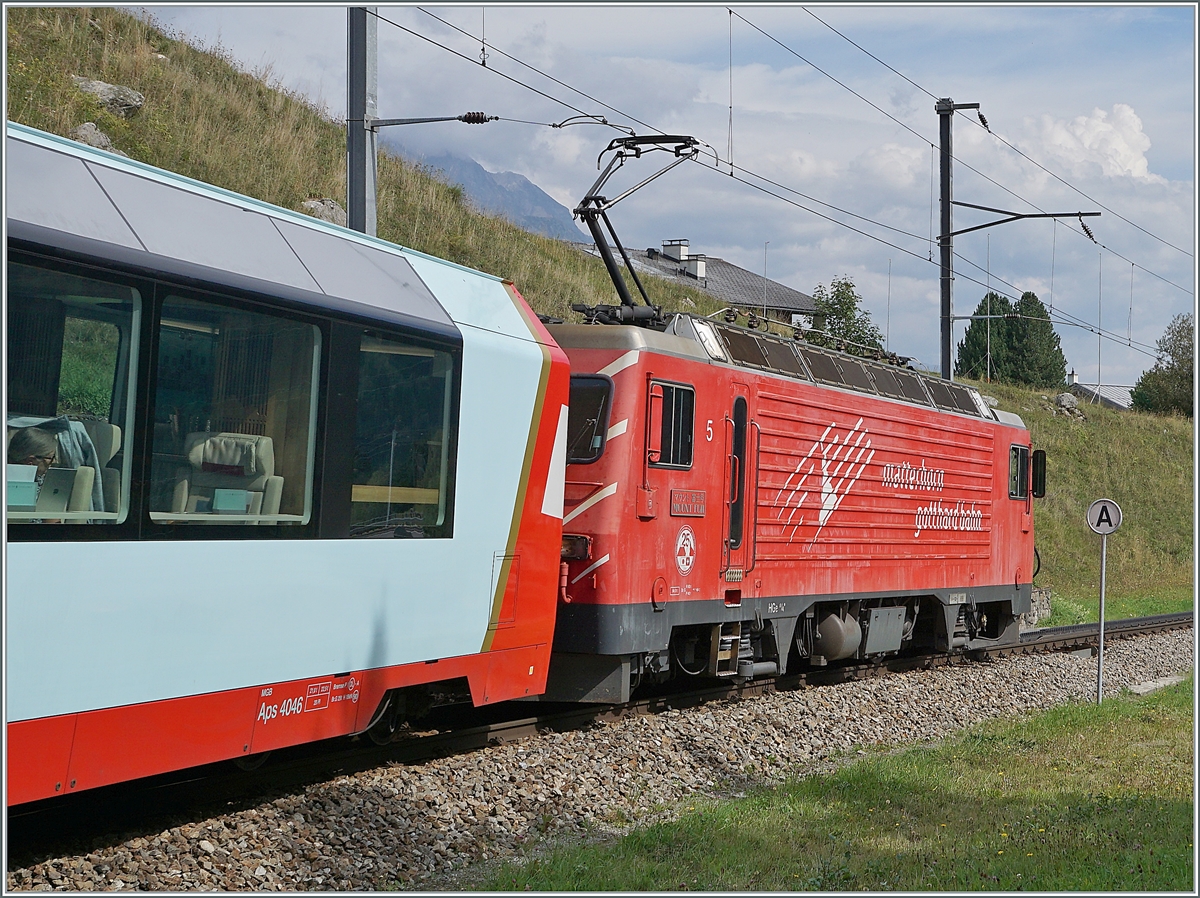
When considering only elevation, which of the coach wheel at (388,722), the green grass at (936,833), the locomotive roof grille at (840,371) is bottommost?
the green grass at (936,833)

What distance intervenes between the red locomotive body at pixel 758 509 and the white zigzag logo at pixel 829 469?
22 mm

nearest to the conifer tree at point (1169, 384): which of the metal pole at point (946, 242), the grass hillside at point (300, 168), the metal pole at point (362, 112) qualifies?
the grass hillside at point (300, 168)

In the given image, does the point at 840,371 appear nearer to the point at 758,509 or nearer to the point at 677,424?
the point at 758,509

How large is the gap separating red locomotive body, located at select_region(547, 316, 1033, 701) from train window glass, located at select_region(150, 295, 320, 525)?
3.71 meters

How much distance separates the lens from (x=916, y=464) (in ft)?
47.0

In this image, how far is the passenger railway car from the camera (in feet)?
16.0

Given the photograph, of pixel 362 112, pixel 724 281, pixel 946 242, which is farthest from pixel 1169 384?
pixel 362 112

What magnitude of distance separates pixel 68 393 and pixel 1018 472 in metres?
14.8

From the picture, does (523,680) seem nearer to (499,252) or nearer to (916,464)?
(916,464)

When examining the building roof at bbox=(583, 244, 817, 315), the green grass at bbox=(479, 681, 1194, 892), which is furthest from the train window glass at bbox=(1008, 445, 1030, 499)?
the building roof at bbox=(583, 244, 817, 315)

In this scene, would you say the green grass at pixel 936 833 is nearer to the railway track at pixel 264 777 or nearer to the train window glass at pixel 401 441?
the railway track at pixel 264 777

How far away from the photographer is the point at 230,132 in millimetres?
22766

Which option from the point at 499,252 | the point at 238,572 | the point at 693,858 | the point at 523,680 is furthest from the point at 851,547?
the point at 499,252

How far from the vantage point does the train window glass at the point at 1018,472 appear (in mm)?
17109
